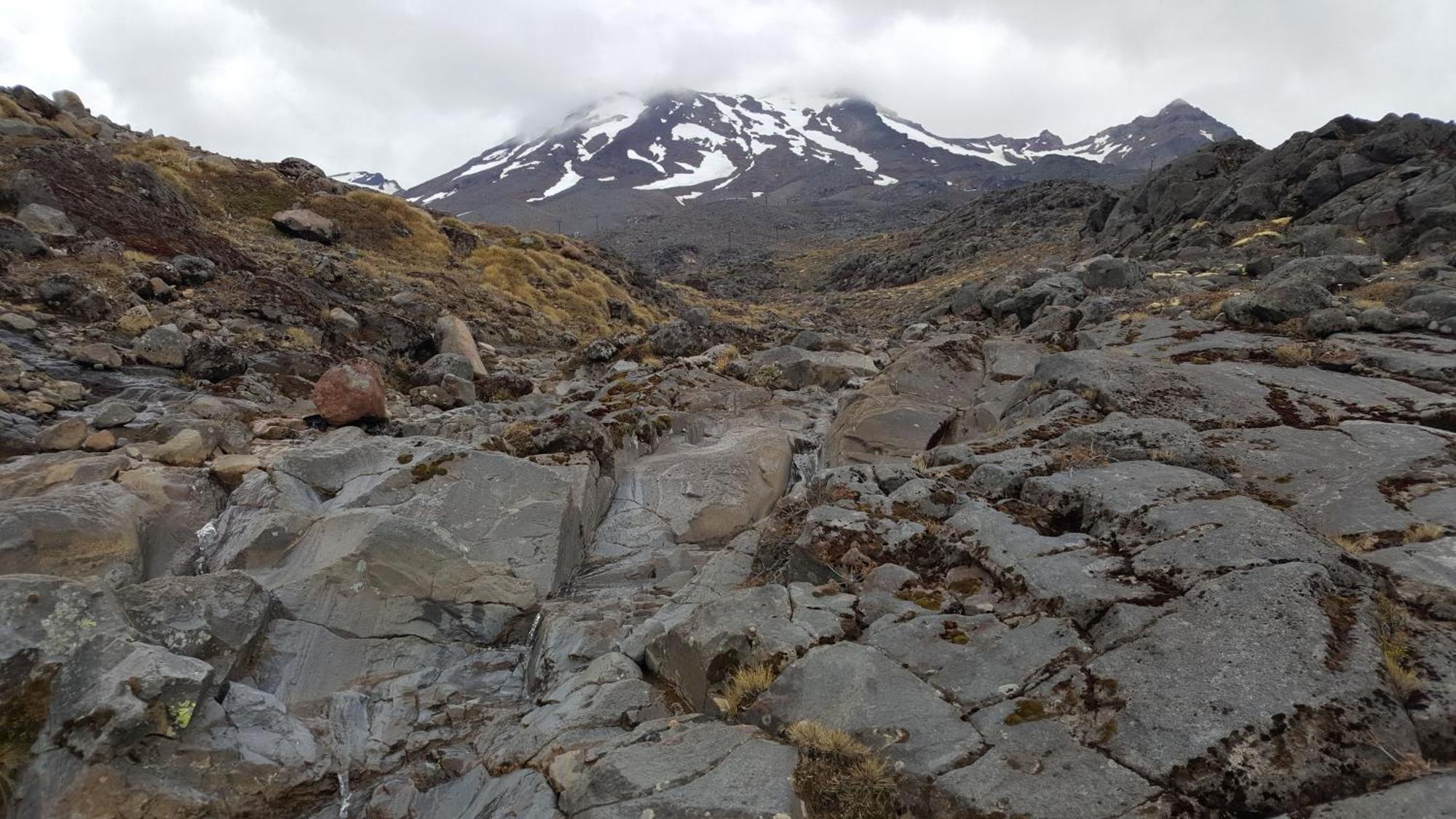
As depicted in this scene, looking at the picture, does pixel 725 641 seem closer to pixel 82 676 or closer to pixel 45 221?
pixel 82 676

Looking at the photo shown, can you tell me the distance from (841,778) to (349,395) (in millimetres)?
13913

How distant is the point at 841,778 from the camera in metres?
5.13

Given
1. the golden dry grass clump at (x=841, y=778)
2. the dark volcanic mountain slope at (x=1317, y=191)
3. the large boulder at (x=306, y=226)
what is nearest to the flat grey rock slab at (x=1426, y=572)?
the golden dry grass clump at (x=841, y=778)

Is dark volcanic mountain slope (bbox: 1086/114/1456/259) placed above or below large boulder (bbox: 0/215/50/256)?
above

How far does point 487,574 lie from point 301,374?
414 inches

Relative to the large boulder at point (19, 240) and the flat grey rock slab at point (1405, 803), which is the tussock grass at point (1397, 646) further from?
the large boulder at point (19, 240)

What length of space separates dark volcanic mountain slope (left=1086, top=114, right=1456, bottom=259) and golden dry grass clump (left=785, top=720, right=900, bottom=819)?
31702mm

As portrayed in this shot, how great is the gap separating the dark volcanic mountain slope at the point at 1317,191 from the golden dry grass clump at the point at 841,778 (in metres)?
31.7

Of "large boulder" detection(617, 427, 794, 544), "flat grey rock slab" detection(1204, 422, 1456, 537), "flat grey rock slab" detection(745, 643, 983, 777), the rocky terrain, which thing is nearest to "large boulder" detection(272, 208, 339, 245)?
the rocky terrain

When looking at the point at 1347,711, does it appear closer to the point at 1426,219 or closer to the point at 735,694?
the point at 735,694

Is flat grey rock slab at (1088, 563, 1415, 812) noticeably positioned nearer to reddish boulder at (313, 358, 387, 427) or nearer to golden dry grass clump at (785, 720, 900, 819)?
golden dry grass clump at (785, 720, 900, 819)

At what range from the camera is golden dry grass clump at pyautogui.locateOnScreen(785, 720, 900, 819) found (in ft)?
16.1

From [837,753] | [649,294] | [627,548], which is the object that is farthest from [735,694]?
[649,294]

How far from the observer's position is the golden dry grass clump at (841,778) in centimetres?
491
